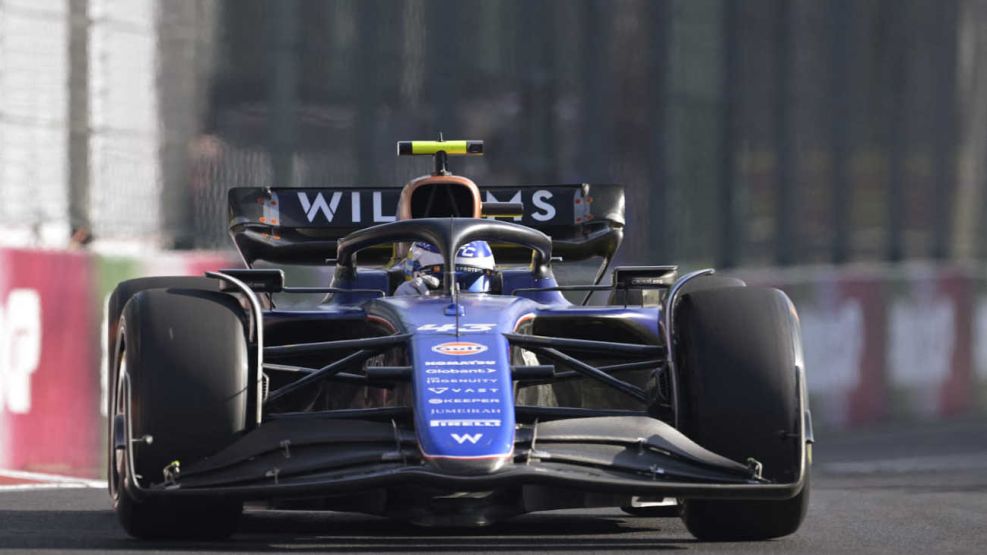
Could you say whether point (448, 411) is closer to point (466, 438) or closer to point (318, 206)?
point (466, 438)

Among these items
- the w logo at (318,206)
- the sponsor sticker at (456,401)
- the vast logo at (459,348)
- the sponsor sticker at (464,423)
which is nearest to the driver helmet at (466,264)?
the vast logo at (459,348)

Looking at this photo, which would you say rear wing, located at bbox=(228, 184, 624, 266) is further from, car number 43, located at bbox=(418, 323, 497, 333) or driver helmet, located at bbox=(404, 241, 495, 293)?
car number 43, located at bbox=(418, 323, 497, 333)

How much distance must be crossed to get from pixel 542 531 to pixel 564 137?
38.3ft

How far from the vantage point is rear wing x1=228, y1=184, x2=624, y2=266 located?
11.6 metres

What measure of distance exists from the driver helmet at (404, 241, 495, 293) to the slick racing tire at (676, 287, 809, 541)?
1470mm

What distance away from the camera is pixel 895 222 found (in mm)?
26000

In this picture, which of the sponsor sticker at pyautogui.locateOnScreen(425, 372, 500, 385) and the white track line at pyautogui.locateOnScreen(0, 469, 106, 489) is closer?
the sponsor sticker at pyautogui.locateOnScreen(425, 372, 500, 385)

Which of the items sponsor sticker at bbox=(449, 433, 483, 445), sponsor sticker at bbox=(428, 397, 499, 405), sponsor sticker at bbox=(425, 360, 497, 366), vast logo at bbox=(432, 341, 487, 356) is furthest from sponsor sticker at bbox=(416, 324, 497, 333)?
sponsor sticker at bbox=(449, 433, 483, 445)

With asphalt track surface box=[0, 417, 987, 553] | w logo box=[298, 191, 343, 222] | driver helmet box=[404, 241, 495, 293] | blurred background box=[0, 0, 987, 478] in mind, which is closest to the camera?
asphalt track surface box=[0, 417, 987, 553]

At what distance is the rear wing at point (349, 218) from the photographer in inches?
458

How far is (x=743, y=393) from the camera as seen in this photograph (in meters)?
8.28

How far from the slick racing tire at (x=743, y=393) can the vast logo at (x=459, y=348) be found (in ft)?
2.48

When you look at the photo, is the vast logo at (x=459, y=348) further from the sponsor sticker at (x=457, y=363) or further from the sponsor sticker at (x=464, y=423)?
the sponsor sticker at (x=464, y=423)

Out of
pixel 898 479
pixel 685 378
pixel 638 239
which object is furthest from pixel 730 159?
pixel 685 378
